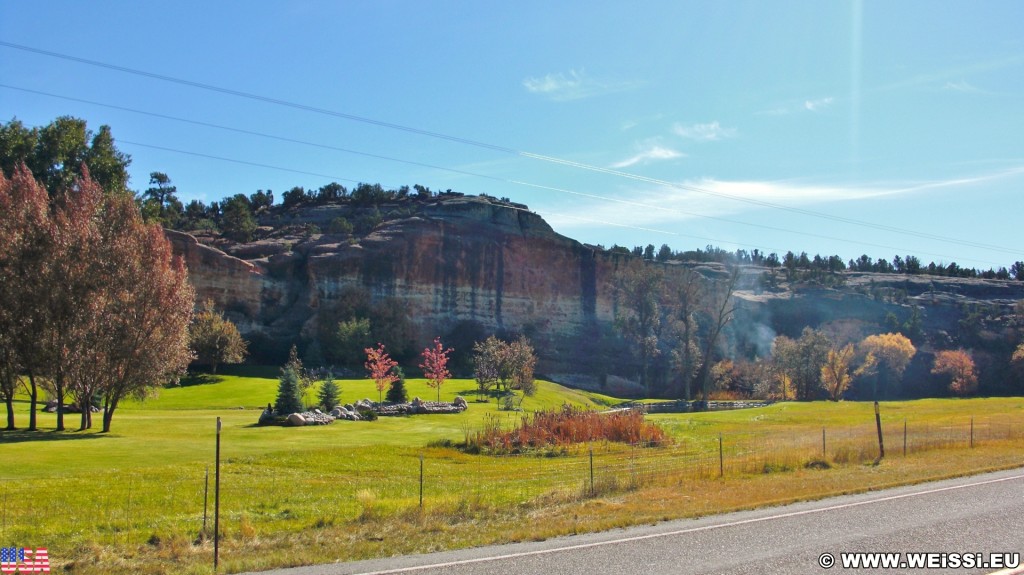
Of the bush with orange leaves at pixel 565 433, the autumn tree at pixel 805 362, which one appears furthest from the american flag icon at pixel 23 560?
the autumn tree at pixel 805 362

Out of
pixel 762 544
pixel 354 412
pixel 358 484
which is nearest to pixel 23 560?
pixel 358 484

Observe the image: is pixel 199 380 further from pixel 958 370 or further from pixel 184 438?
pixel 958 370

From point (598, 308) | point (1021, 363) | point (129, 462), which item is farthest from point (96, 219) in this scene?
point (1021, 363)

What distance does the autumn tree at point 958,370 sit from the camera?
101250 mm

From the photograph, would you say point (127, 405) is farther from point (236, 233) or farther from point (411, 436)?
point (236, 233)

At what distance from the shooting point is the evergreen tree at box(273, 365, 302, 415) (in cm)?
3791

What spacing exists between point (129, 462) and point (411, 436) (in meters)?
13.4

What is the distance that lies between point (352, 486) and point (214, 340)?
198 ft

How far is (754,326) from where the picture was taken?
118 m

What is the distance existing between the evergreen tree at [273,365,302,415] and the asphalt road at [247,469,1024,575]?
2793cm

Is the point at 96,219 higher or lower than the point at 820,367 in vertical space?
A: higher

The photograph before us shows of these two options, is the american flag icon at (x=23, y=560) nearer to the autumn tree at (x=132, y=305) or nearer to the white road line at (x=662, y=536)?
the white road line at (x=662, y=536)

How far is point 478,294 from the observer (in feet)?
342

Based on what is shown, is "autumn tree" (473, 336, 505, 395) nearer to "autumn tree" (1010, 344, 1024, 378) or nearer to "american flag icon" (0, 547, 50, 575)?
"american flag icon" (0, 547, 50, 575)
